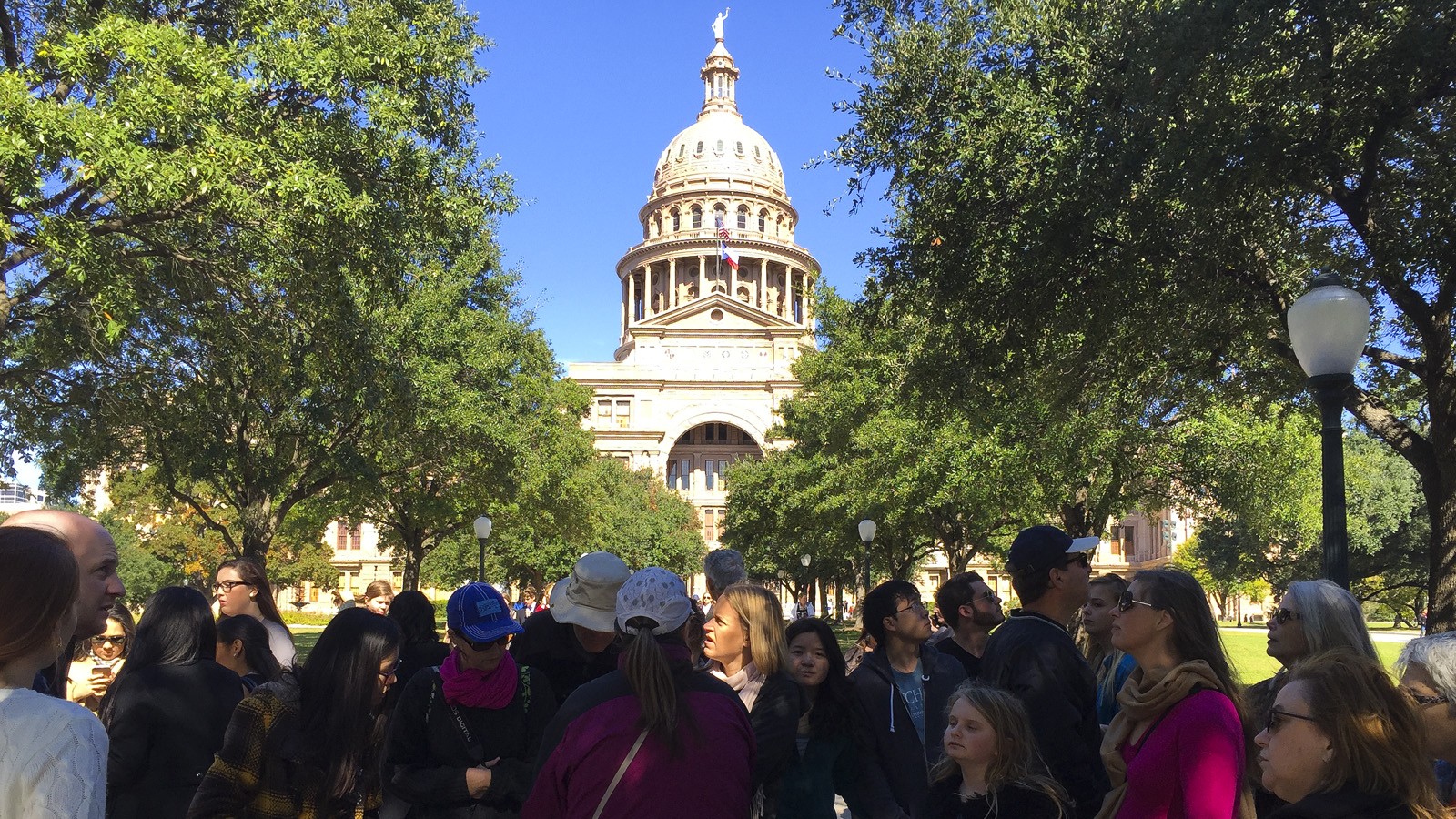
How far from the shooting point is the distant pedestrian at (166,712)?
4.80m

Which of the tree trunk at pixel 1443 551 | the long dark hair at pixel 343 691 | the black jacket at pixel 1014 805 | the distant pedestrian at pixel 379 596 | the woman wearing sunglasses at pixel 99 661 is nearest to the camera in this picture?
the black jacket at pixel 1014 805

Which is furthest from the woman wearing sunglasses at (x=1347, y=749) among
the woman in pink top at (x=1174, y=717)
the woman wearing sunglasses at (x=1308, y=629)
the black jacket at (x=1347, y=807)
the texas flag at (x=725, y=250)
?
the texas flag at (x=725, y=250)

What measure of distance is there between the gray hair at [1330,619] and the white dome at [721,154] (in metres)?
106

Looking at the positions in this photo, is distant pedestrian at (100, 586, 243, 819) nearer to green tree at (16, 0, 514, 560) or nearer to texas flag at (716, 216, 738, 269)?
green tree at (16, 0, 514, 560)

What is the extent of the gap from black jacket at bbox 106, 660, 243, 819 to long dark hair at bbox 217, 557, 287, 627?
4.81ft

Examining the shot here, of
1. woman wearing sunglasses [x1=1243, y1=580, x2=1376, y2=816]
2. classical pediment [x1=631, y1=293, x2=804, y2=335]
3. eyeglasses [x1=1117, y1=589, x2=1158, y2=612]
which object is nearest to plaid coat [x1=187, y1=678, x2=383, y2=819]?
eyeglasses [x1=1117, y1=589, x2=1158, y2=612]

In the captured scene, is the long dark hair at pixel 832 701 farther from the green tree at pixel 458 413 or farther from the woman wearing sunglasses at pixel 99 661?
the green tree at pixel 458 413

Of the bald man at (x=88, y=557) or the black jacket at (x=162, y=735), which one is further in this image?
the black jacket at (x=162, y=735)

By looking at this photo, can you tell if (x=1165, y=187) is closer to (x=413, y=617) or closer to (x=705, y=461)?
(x=413, y=617)

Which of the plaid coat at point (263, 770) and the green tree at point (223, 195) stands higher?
the green tree at point (223, 195)

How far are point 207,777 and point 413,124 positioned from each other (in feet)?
40.9

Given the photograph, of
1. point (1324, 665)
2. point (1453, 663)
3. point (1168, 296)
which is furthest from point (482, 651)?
point (1168, 296)

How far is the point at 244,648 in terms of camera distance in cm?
572

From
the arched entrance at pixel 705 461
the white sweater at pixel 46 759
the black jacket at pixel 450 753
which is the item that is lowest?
→ the black jacket at pixel 450 753
